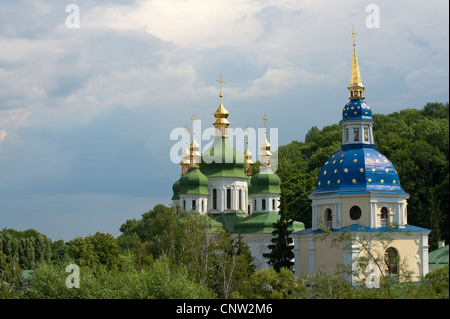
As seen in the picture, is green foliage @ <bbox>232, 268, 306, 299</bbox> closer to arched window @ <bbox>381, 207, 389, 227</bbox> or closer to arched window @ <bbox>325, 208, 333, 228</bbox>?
arched window @ <bbox>325, 208, 333, 228</bbox>

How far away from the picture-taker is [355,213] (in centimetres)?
4350

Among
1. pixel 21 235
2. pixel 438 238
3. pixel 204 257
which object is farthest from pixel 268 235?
pixel 21 235

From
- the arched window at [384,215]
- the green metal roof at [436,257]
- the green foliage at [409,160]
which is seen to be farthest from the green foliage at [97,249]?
the green metal roof at [436,257]

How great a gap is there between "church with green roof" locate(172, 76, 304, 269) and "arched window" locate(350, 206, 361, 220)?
11.9 m

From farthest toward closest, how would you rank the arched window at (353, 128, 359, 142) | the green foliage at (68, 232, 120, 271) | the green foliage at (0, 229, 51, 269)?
the green foliage at (0, 229, 51, 269) < the green foliage at (68, 232, 120, 271) < the arched window at (353, 128, 359, 142)

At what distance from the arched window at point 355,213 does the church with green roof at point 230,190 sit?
11925 millimetres

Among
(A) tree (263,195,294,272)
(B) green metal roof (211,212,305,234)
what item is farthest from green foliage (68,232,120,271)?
(A) tree (263,195,294,272)

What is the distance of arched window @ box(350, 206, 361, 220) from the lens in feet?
142

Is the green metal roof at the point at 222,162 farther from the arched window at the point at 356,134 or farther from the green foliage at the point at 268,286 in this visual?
the green foliage at the point at 268,286

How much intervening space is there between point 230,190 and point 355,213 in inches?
697

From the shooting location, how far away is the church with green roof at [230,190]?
55938mm

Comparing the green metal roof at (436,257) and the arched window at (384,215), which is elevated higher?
the arched window at (384,215)

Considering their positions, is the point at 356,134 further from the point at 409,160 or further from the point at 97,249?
the point at 97,249
